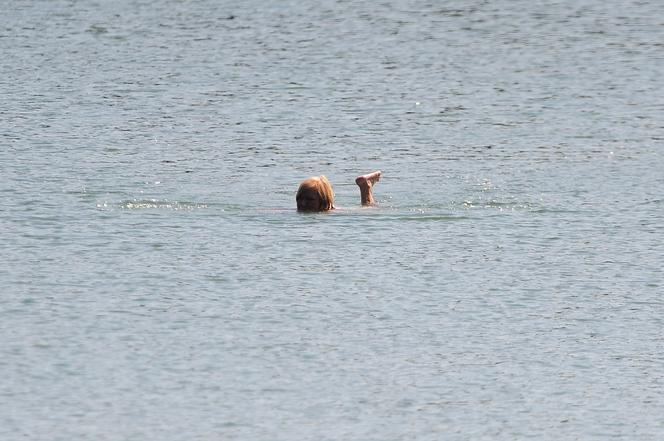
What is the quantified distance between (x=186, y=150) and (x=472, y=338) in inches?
469

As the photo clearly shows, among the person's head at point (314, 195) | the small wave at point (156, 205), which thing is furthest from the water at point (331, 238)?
the person's head at point (314, 195)

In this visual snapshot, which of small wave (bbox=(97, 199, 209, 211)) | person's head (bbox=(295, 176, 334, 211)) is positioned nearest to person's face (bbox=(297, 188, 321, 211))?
person's head (bbox=(295, 176, 334, 211))

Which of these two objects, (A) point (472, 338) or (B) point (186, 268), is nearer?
(A) point (472, 338)

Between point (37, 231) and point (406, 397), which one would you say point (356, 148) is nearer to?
point (37, 231)

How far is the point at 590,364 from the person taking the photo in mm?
15289

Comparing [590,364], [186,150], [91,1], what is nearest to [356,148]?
[186,150]

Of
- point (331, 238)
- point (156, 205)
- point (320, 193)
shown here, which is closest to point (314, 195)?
point (320, 193)

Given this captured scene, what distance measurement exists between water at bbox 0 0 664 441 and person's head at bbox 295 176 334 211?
26cm

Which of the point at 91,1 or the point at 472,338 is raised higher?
the point at 91,1

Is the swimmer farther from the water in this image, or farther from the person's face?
the water

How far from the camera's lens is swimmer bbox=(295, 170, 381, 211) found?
21.9 metres

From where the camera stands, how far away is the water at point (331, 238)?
1419cm

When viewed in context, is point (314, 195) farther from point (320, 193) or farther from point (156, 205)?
point (156, 205)

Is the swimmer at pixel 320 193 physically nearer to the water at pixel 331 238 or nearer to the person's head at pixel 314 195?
the person's head at pixel 314 195
